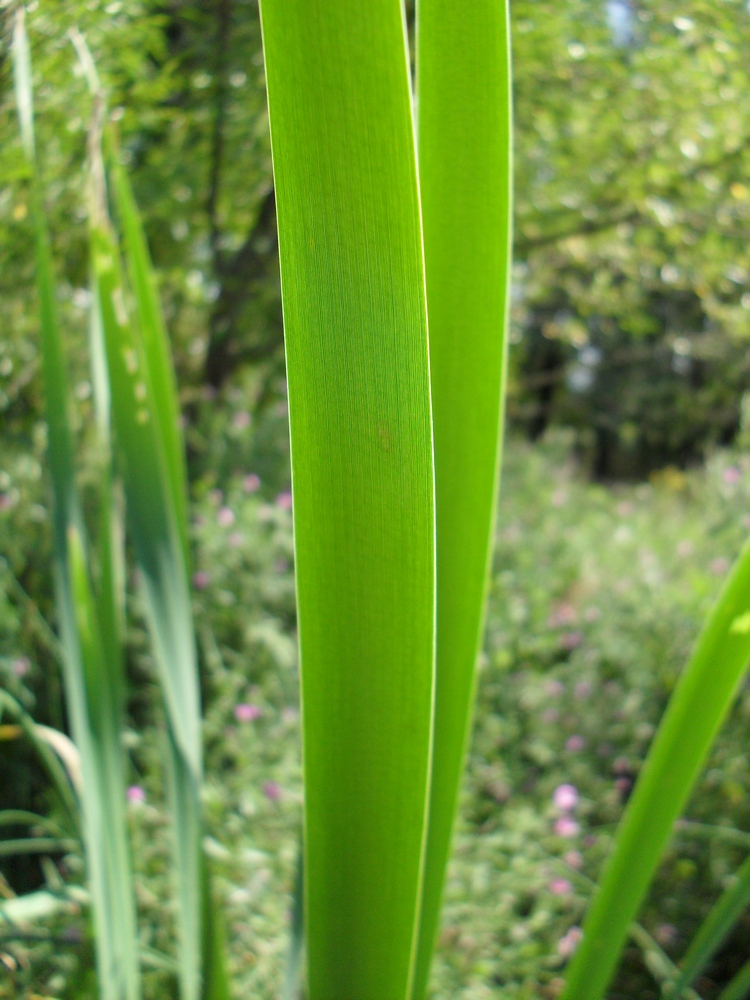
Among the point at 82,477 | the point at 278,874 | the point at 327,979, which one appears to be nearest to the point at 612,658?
the point at 278,874

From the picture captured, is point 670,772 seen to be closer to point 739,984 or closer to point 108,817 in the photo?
point 739,984

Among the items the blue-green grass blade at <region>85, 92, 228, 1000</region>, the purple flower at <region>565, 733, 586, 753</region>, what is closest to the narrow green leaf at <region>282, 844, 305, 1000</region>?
the blue-green grass blade at <region>85, 92, 228, 1000</region>

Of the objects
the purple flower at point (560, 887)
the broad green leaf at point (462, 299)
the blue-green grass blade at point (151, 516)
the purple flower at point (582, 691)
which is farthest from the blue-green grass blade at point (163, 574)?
the purple flower at point (582, 691)

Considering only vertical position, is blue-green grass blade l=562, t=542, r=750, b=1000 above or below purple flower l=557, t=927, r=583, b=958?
above

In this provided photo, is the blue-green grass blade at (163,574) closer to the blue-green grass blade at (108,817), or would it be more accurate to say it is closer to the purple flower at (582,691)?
the blue-green grass blade at (108,817)

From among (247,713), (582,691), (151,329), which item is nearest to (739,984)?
(151,329)

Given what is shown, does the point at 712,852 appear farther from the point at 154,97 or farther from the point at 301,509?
the point at 154,97

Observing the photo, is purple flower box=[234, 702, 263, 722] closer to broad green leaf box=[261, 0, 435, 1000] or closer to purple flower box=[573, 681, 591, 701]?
purple flower box=[573, 681, 591, 701]

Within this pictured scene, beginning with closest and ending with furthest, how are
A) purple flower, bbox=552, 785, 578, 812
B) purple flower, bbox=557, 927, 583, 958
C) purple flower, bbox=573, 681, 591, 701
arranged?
purple flower, bbox=557, 927, 583, 958, purple flower, bbox=552, 785, 578, 812, purple flower, bbox=573, 681, 591, 701
